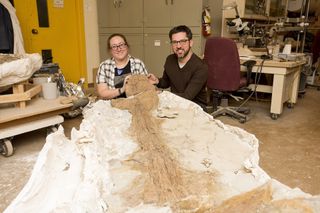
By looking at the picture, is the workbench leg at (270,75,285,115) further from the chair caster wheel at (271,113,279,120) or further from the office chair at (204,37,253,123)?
the office chair at (204,37,253,123)

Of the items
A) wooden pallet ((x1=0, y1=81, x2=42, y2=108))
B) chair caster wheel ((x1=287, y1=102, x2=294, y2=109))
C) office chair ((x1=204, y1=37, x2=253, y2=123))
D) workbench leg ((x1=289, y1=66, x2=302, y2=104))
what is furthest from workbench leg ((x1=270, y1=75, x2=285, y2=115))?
Answer: wooden pallet ((x1=0, y1=81, x2=42, y2=108))

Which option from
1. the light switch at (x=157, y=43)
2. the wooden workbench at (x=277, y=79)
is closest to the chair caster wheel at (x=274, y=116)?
the wooden workbench at (x=277, y=79)

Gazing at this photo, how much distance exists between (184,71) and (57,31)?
299 cm

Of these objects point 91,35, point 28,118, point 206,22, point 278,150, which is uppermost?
point 206,22

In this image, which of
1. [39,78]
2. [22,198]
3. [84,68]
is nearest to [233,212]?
[22,198]

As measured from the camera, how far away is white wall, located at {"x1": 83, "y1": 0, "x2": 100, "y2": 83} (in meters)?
4.79

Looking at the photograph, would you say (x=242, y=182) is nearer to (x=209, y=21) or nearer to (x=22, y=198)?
(x=22, y=198)

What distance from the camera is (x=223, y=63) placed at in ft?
10.1

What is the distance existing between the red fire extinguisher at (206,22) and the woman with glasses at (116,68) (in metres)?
1.94

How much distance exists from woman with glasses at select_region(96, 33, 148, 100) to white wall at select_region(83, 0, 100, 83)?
9.32ft

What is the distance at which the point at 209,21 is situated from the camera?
13.0 feet

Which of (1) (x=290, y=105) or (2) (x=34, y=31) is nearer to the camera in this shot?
(1) (x=290, y=105)

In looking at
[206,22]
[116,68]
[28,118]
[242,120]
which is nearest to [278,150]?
[242,120]

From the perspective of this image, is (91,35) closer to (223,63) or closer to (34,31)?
(34,31)
